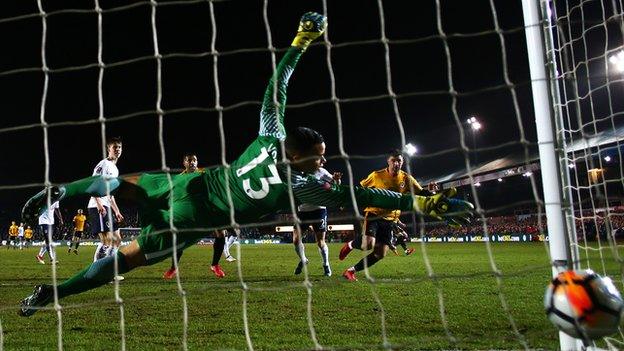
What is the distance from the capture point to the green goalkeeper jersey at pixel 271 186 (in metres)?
3.44

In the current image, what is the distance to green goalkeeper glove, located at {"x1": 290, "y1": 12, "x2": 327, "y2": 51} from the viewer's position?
3.66 meters

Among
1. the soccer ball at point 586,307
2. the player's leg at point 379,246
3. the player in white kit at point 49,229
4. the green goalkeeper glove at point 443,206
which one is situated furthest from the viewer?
the player's leg at point 379,246

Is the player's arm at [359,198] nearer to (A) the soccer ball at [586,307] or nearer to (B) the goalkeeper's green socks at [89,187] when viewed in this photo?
(A) the soccer ball at [586,307]

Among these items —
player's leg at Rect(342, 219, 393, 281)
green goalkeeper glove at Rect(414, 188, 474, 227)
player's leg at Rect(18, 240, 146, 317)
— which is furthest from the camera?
player's leg at Rect(342, 219, 393, 281)

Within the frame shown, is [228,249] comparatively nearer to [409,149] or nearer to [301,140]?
[409,149]

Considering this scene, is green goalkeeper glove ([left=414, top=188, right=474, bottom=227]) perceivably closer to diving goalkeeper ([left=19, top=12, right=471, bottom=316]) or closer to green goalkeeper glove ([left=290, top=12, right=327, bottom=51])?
diving goalkeeper ([left=19, top=12, right=471, bottom=316])

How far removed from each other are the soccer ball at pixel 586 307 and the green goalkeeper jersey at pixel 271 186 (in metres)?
Result: 1.01

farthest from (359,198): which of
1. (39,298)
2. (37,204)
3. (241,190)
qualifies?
(39,298)

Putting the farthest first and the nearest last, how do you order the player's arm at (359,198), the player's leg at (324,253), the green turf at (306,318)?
the player's leg at (324,253), the green turf at (306,318), the player's arm at (359,198)

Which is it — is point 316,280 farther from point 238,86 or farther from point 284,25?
point 238,86

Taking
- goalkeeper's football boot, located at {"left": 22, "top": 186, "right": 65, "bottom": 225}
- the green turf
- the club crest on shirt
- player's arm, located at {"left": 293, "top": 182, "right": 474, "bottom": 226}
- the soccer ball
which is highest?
the club crest on shirt

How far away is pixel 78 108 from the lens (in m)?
38.1

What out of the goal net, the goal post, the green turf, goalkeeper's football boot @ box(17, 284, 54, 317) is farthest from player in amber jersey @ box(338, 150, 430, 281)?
goalkeeper's football boot @ box(17, 284, 54, 317)

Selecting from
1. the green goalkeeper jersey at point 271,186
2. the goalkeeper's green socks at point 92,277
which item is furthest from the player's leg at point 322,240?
the green goalkeeper jersey at point 271,186
